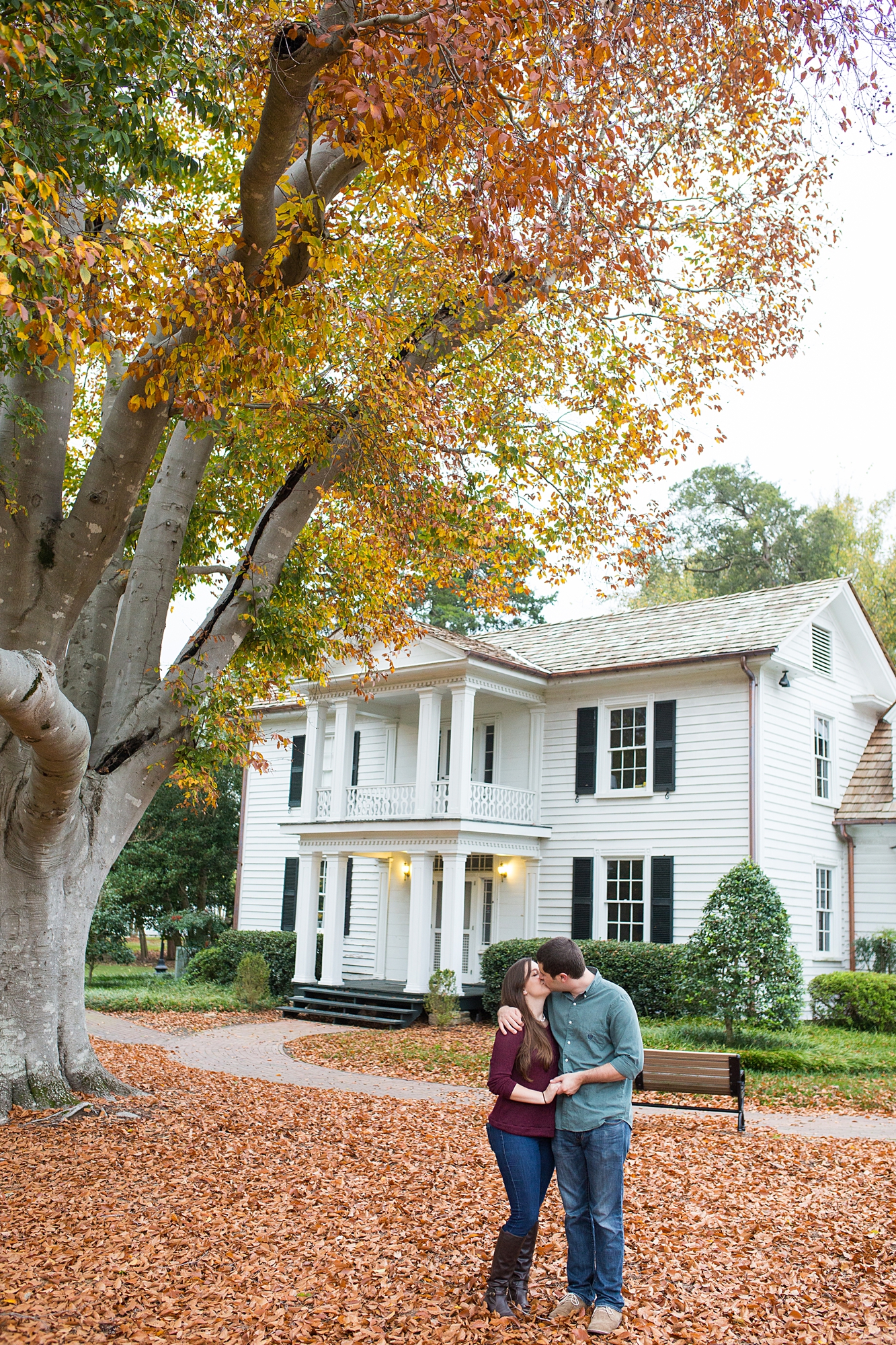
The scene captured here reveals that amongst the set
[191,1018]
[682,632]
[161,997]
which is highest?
[682,632]

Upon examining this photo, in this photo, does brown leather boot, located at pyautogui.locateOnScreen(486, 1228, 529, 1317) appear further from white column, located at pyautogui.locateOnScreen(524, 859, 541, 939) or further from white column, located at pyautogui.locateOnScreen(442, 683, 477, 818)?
white column, located at pyautogui.locateOnScreen(524, 859, 541, 939)

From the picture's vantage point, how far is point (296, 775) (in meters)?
25.9

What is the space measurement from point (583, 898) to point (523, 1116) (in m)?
15.5

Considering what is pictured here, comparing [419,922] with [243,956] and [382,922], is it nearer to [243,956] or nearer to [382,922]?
[382,922]

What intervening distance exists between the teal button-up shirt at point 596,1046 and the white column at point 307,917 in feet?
56.4

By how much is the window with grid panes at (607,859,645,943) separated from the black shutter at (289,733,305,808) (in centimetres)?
888

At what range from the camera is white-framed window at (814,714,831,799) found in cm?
2047

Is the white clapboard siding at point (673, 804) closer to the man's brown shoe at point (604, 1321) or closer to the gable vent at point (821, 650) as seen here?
the gable vent at point (821, 650)

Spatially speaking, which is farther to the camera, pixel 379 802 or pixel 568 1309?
pixel 379 802

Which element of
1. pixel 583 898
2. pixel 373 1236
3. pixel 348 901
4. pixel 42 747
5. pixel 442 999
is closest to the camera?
pixel 373 1236

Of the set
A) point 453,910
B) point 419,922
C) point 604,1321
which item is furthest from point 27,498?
point 419,922

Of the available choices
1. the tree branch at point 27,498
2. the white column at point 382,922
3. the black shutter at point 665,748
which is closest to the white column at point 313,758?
the white column at point 382,922

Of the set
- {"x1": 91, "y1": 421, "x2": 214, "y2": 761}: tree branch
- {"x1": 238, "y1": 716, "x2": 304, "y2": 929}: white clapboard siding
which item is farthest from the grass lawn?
{"x1": 91, "y1": 421, "x2": 214, "y2": 761}: tree branch

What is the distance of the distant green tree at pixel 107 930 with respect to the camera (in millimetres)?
27094
